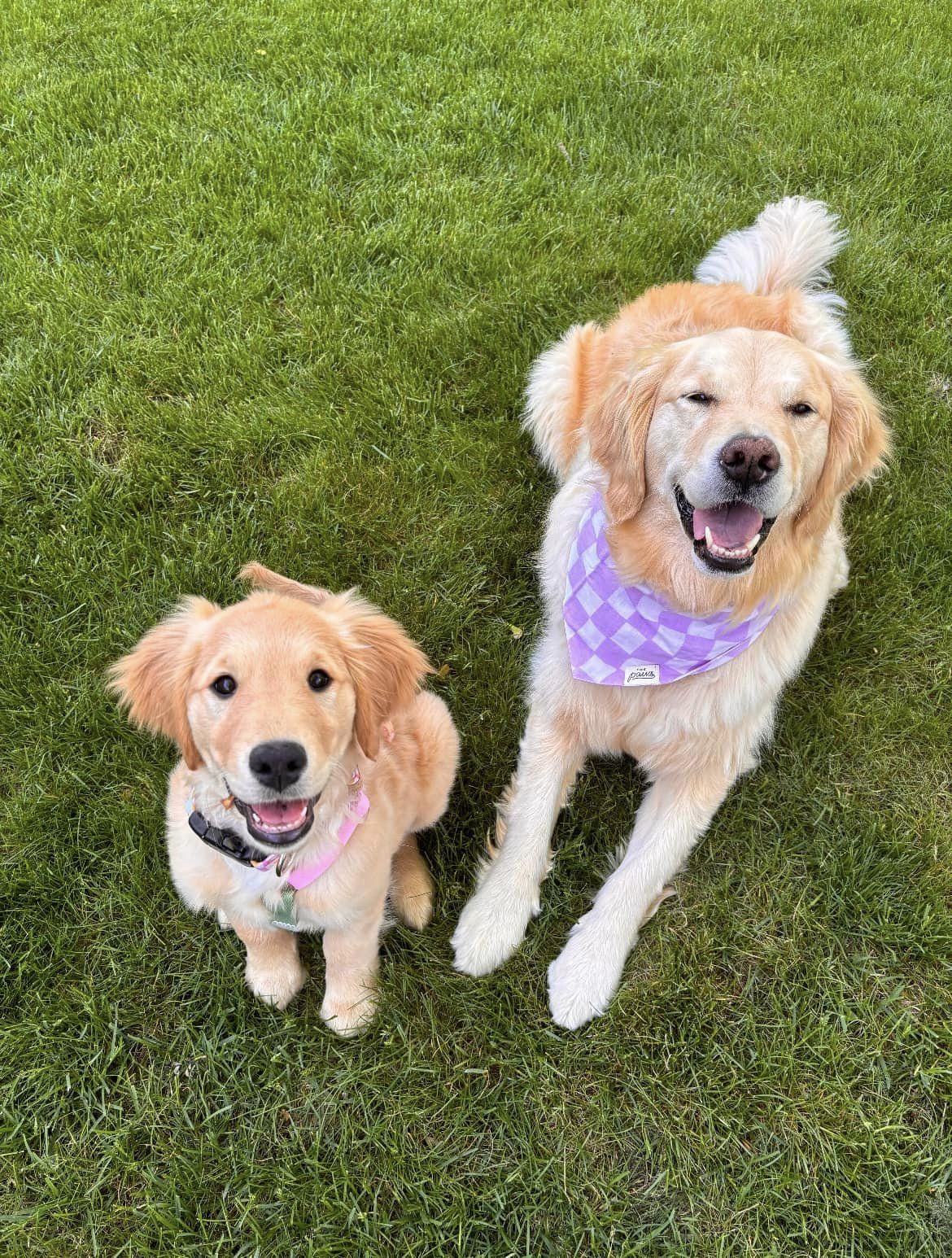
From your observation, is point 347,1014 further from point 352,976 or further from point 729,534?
point 729,534

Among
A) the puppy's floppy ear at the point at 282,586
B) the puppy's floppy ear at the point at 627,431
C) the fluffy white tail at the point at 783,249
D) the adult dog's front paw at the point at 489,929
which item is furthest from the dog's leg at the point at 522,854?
the fluffy white tail at the point at 783,249

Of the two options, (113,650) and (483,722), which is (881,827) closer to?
(483,722)

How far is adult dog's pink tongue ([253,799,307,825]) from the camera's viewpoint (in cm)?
180

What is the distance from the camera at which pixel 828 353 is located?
2.78 metres

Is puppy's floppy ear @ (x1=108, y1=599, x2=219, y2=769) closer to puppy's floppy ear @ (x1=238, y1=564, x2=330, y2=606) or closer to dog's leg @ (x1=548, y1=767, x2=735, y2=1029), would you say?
puppy's floppy ear @ (x1=238, y1=564, x2=330, y2=606)

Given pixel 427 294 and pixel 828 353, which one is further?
pixel 427 294

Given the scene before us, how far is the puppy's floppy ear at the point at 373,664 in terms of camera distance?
194 cm

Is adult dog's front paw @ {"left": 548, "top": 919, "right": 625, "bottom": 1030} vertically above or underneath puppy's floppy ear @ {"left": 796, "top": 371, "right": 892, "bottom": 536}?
underneath

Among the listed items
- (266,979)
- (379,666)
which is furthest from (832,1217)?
(379,666)

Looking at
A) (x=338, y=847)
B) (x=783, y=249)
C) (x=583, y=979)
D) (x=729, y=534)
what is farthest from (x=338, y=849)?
(x=783, y=249)

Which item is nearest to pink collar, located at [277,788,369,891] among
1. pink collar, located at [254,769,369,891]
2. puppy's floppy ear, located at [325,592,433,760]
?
pink collar, located at [254,769,369,891]

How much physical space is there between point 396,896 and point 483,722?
0.70m

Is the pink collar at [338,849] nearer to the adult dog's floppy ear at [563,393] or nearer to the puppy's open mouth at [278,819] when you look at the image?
the puppy's open mouth at [278,819]

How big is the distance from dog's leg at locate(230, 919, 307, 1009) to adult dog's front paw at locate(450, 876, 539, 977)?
19.5 inches
